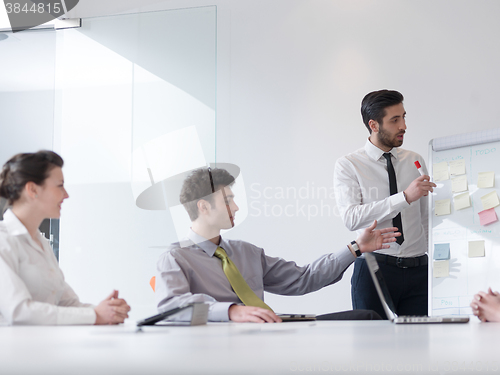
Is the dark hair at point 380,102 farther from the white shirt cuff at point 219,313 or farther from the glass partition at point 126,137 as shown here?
the white shirt cuff at point 219,313

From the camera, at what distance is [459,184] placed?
2.44 m

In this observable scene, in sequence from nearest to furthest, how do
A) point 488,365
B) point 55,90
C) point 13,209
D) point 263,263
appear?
point 488,365, point 13,209, point 263,263, point 55,90

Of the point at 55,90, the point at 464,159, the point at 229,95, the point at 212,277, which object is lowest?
the point at 212,277

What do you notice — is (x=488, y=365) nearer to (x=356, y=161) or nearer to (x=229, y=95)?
(x=356, y=161)

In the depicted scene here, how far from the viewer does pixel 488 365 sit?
56 cm

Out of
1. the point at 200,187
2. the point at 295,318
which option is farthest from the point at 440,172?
the point at 295,318

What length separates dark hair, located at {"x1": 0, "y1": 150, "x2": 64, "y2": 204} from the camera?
57.1 inches

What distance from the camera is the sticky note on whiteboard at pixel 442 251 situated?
2.37 metres

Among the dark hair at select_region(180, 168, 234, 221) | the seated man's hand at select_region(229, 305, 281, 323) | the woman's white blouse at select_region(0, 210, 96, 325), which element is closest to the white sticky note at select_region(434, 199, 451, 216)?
the dark hair at select_region(180, 168, 234, 221)

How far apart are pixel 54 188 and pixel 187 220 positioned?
3.74 ft

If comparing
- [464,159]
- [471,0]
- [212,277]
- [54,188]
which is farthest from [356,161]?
[471,0]

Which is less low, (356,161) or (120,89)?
(120,89)

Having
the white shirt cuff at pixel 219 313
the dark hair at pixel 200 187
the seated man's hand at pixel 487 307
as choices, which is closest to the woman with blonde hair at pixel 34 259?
the white shirt cuff at pixel 219 313

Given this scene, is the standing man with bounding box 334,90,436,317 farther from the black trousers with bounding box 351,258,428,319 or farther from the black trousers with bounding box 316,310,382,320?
the black trousers with bounding box 316,310,382,320
